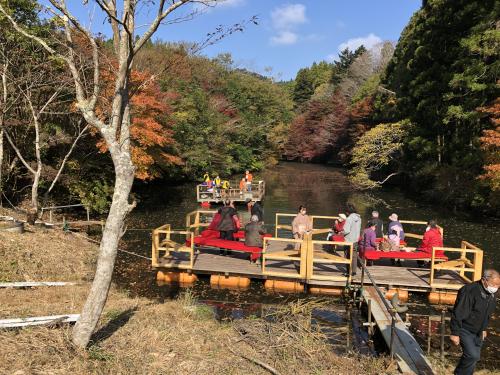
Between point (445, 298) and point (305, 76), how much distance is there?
81578 mm

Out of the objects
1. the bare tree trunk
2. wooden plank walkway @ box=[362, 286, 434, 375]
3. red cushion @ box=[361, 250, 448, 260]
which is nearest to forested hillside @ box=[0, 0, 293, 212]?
the bare tree trunk

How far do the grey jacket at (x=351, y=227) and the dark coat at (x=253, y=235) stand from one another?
2462 millimetres

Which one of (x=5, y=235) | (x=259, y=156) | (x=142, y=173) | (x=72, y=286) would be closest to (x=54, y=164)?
(x=142, y=173)

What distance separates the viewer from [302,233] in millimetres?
12414

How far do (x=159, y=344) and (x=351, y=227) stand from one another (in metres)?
7.12

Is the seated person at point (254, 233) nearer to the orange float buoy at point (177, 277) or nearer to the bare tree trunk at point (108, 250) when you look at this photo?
the orange float buoy at point (177, 277)

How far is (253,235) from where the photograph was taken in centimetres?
1190

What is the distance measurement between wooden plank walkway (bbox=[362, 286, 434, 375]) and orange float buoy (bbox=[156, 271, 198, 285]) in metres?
5.11

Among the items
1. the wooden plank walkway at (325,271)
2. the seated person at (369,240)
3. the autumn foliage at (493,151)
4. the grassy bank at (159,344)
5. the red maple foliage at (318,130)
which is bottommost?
the wooden plank walkway at (325,271)

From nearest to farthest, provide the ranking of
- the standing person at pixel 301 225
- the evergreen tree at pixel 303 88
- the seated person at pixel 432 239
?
1. the seated person at pixel 432 239
2. the standing person at pixel 301 225
3. the evergreen tree at pixel 303 88

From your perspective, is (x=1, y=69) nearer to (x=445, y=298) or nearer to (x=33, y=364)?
(x=33, y=364)

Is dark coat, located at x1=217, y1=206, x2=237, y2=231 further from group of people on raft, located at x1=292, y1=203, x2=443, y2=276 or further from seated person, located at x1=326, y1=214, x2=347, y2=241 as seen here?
seated person, located at x1=326, y1=214, x2=347, y2=241

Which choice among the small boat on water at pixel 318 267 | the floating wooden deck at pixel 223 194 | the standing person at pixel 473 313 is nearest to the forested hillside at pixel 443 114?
the floating wooden deck at pixel 223 194

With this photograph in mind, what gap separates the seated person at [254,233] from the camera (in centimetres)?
A: 1183
